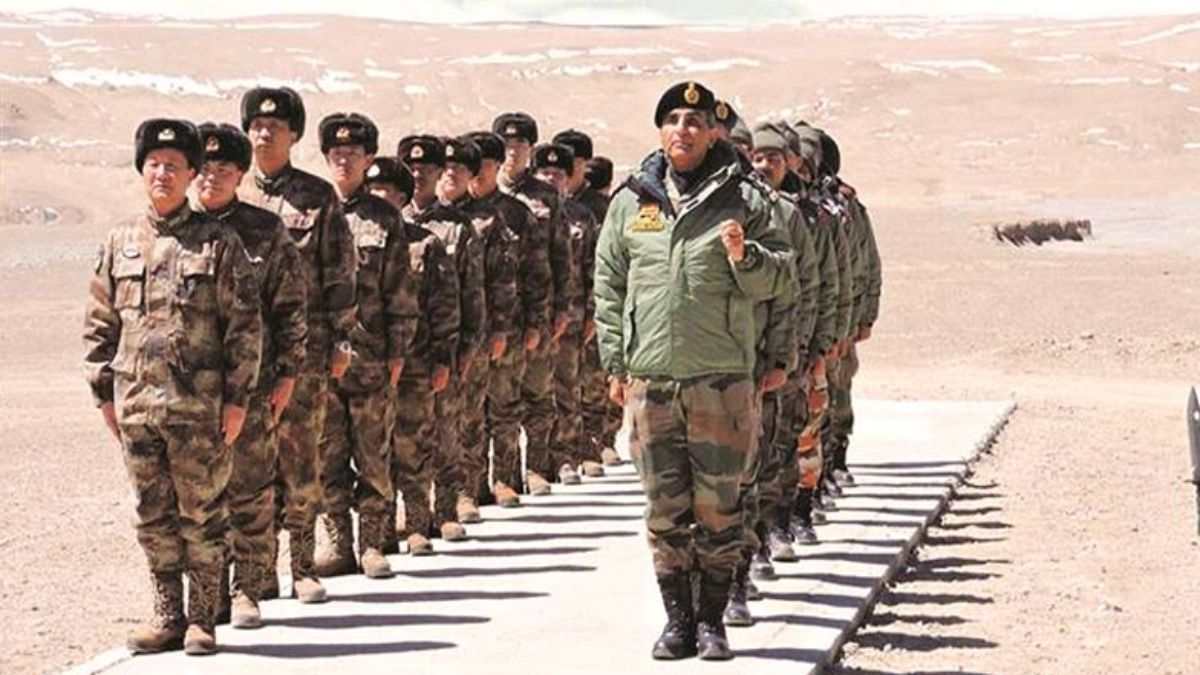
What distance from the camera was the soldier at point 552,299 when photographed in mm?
13484

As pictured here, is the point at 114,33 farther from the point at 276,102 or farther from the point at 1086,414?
the point at 276,102

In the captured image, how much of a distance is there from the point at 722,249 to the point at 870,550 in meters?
3.61

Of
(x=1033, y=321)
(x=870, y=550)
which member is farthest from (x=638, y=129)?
(x=870, y=550)

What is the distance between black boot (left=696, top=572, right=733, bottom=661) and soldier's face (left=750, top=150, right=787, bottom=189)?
2.73 m

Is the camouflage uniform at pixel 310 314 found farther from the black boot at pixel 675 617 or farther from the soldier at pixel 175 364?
the black boot at pixel 675 617

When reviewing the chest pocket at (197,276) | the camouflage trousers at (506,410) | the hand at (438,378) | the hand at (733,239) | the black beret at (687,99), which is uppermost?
the black beret at (687,99)

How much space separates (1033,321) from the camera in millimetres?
31578

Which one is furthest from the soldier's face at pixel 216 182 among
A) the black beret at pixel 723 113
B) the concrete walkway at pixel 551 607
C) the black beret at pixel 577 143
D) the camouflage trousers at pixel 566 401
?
the black beret at pixel 577 143

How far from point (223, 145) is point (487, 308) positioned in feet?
13.0

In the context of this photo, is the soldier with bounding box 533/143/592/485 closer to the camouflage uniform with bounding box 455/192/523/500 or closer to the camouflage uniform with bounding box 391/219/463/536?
the camouflage uniform with bounding box 455/192/523/500

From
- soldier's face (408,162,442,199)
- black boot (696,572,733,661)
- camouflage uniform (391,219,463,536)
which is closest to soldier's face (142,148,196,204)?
black boot (696,572,733,661)

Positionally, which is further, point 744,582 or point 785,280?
point 744,582

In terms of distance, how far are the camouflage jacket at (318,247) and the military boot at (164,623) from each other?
144 cm

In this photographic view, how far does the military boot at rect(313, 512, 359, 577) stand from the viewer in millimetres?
10273
